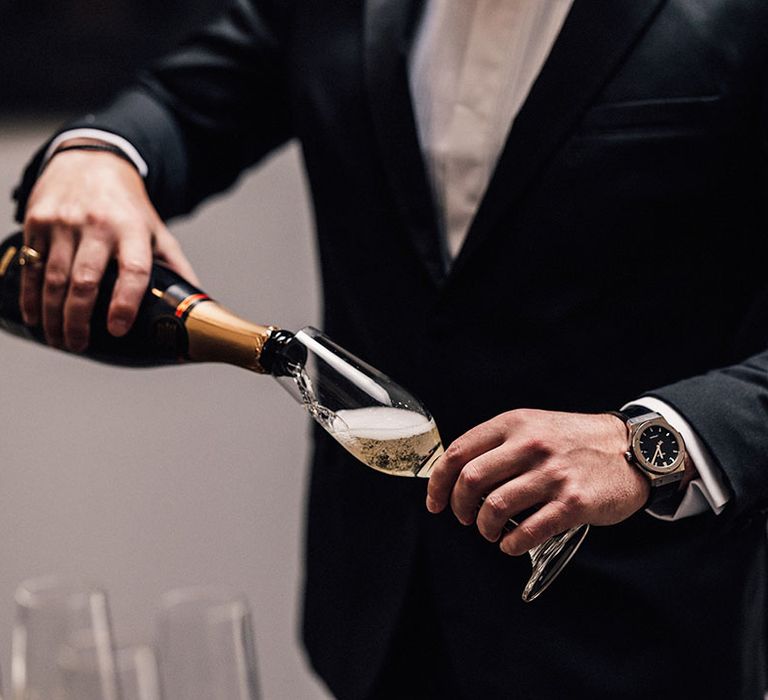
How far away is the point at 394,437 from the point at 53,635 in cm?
39

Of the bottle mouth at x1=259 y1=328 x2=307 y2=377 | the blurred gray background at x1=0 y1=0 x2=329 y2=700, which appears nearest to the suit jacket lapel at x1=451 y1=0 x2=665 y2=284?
the bottle mouth at x1=259 y1=328 x2=307 y2=377

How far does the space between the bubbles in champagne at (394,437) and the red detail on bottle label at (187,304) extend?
0.18m

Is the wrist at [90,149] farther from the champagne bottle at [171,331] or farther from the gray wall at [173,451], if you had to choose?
the gray wall at [173,451]

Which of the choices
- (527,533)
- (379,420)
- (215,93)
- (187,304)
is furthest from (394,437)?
(215,93)

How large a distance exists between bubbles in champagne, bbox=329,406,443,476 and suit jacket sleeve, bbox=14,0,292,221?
0.44 metres

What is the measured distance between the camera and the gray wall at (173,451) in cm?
224

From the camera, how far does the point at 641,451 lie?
0.76 m

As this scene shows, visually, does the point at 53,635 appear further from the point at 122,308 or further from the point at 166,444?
the point at 166,444

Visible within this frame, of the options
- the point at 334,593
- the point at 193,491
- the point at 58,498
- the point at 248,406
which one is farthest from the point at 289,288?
the point at 334,593

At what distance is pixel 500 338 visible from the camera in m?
1.02

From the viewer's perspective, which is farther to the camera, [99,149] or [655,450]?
[99,149]

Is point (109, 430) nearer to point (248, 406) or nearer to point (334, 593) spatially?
point (248, 406)

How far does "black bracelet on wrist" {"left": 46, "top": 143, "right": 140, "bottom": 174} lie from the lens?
1041 mm

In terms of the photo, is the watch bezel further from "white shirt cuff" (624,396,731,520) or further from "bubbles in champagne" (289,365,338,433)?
"bubbles in champagne" (289,365,338,433)
